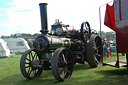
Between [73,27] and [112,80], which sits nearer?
[112,80]

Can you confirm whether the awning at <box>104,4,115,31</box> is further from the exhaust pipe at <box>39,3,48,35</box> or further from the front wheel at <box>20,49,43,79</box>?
the front wheel at <box>20,49,43,79</box>

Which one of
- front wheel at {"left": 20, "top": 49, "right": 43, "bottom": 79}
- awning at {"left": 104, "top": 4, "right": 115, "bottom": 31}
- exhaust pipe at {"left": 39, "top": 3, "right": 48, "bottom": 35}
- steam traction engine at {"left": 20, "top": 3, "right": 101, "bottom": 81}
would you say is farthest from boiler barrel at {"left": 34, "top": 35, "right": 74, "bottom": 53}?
awning at {"left": 104, "top": 4, "right": 115, "bottom": 31}

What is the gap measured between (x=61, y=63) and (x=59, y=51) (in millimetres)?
481

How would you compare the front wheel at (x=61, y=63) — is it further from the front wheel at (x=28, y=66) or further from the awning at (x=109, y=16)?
the awning at (x=109, y=16)

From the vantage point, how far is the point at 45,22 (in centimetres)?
608

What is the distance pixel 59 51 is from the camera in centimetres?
535

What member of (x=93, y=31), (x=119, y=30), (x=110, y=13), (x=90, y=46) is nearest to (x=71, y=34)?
(x=90, y=46)

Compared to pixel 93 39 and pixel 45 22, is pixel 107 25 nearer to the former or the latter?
pixel 93 39

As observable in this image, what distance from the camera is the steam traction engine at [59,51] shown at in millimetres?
5662

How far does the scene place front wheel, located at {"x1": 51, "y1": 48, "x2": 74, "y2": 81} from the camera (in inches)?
201

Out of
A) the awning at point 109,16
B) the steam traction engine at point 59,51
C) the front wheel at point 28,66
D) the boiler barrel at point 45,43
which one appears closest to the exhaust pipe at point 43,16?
the steam traction engine at point 59,51

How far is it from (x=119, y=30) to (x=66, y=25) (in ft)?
9.11

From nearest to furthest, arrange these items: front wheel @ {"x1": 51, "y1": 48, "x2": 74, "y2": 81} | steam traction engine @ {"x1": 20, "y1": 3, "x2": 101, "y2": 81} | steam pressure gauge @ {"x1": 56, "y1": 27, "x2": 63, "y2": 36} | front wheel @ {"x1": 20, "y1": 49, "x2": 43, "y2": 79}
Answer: front wheel @ {"x1": 51, "y1": 48, "x2": 74, "y2": 81} < steam traction engine @ {"x1": 20, "y1": 3, "x2": 101, "y2": 81} < front wheel @ {"x1": 20, "y1": 49, "x2": 43, "y2": 79} < steam pressure gauge @ {"x1": 56, "y1": 27, "x2": 63, "y2": 36}

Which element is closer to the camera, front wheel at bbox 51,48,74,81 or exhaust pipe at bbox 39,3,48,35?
front wheel at bbox 51,48,74,81
